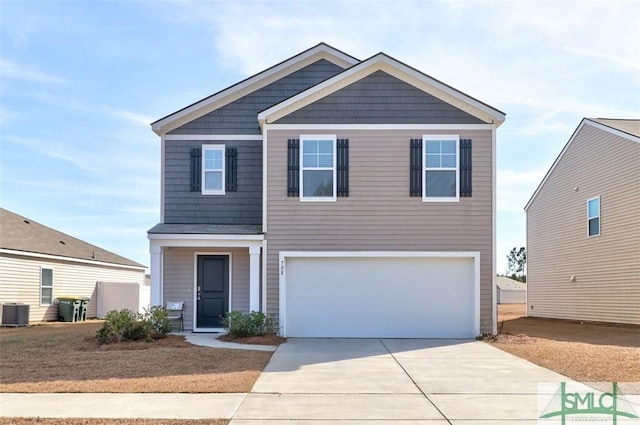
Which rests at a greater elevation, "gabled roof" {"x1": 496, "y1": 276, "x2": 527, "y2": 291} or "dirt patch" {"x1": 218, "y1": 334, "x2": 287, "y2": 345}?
"dirt patch" {"x1": 218, "y1": 334, "x2": 287, "y2": 345}

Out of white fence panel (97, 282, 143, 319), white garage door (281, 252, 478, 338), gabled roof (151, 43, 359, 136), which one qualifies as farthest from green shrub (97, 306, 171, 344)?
white fence panel (97, 282, 143, 319)

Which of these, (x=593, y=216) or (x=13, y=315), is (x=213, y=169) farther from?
(x=593, y=216)

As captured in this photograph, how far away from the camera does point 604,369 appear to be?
9.55 m

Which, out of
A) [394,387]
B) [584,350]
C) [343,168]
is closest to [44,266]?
[343,168]

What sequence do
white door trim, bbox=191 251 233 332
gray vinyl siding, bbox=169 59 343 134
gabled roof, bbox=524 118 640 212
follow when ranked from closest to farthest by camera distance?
white door trim, bbox=191 251 233 332
gray vinyl siding, bbox=169 59 343 134
gabled roof, bbox=524 118 640 212

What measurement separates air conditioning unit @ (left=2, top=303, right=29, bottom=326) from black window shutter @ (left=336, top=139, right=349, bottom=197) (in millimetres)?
11472

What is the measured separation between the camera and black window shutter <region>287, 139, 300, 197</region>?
14281 mm

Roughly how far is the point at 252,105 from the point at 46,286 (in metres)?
11.0

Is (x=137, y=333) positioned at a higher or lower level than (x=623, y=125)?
lower

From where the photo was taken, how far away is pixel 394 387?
8.23 metres

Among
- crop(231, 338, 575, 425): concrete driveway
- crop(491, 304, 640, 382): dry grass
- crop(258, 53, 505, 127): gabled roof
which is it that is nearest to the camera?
crop(231, 338, 575, 425): concrete driveway

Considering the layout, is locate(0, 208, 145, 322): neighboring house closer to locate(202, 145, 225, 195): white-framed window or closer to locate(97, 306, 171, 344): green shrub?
locate(202, 145, 225, 195): white-framed window

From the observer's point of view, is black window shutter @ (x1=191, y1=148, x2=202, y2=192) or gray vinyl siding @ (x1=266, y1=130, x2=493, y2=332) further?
black window shutter @ (x1=191, y1=148, x2=202, y2=192)

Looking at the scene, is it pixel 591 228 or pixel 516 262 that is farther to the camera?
pixel 516 262
